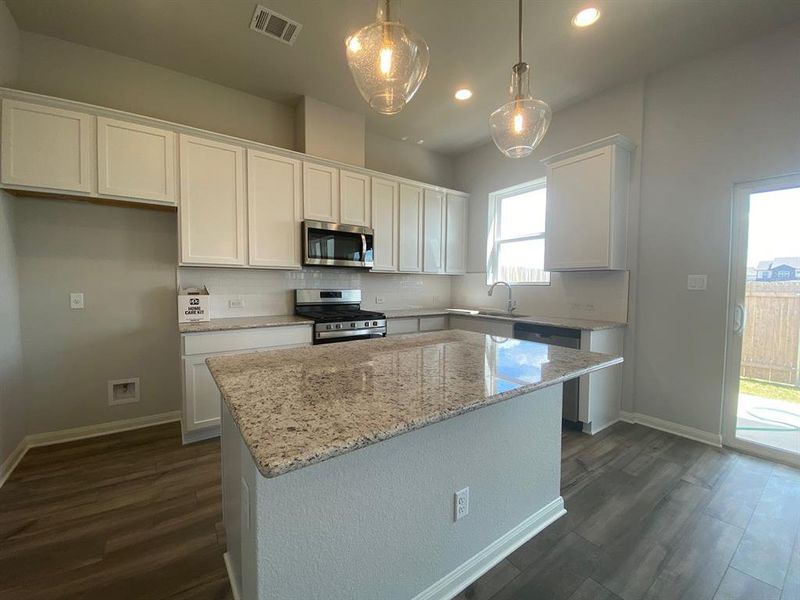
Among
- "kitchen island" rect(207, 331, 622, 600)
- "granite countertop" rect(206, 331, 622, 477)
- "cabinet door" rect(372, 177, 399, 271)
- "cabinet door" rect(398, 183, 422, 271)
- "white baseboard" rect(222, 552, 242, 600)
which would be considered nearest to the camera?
"granite countertop" rect(206, 331, 622, 477)

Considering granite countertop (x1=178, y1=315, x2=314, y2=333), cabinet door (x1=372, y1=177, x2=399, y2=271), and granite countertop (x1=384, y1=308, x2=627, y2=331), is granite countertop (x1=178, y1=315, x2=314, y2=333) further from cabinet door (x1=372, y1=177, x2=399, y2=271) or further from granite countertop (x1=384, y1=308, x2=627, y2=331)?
cabinet door (x1=372, y1=177, x2=399, y2=271)

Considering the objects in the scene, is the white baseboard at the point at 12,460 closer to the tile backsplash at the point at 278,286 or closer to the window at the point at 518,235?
the tile backsplash at the point at 278,286

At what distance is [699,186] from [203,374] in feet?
14.0

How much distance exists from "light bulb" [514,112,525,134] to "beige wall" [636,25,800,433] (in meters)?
1.95

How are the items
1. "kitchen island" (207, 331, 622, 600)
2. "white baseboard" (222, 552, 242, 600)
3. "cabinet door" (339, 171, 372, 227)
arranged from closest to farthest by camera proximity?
"kitchen island" (207, 331, 622, 600) → "white baseboard" (222, 552, 242, 600) → "cabinet door" (339, 171, 372, 227)

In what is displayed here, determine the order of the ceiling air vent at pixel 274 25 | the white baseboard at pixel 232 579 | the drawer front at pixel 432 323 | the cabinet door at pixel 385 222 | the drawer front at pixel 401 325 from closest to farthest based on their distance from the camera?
the white baseboard at pixel 232 579 → the ceiling air vent at pixel 274 25 → the cabinet door at pixel 385 222 → the drawer front at pixel 401 325 → the drawer front at pixel 432 323

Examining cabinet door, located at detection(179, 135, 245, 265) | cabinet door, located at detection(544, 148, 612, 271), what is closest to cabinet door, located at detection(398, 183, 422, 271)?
cabinet door, located at detection(544, 148, 612, 271)

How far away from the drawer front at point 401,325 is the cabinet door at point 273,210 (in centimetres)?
125

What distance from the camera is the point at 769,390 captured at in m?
2.45


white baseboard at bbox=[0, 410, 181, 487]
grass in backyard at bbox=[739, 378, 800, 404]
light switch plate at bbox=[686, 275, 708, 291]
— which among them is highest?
light switch plate at bbox=[686, 275, 708, 291]

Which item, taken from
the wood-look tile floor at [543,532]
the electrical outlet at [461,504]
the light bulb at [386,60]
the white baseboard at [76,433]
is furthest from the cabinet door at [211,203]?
the electrical outlet at [461,504]

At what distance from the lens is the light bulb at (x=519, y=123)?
1811 millimetres

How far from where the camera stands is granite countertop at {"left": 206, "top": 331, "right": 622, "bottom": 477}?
721 mm

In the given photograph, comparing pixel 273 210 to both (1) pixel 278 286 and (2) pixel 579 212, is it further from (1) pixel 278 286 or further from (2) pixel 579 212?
(2) pixel 579 212
